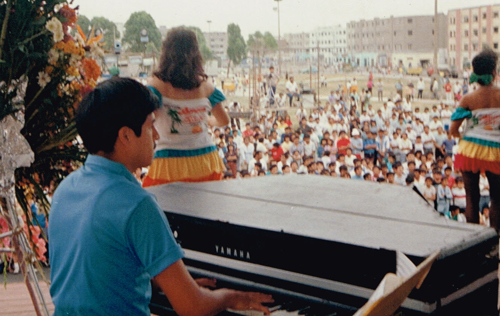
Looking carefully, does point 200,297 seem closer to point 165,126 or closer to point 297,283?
point 297,283

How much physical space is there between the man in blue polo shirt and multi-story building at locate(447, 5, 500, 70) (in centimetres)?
3805

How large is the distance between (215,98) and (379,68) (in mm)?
41097

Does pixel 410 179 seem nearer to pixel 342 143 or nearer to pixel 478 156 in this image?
pixel 342 143

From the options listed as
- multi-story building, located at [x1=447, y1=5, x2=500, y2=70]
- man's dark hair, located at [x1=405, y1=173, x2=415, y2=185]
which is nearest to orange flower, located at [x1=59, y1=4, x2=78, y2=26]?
man's dark hair, located at [x1=405, y1=173, x2=415, y2=185]

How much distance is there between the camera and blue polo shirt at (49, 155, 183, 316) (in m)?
1.35

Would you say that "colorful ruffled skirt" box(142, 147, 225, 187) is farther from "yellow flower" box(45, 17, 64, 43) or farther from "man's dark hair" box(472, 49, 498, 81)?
"man's dark hair" box(472, 49, 498, 81)

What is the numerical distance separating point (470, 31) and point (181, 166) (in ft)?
137

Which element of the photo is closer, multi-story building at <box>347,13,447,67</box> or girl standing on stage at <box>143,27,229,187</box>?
girl standing on stage at <box>143,27,229,187</box>

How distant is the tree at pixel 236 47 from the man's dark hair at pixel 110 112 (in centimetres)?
3255

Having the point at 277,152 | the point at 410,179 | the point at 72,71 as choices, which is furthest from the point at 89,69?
the point at 277,152

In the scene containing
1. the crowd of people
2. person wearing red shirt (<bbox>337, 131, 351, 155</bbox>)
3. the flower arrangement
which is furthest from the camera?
person wearing red shirt (<bbox>337, 131, 351, 155</bbox>)

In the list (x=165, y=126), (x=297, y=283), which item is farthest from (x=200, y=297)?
(x=165, y=126)

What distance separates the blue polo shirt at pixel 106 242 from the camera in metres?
1.35

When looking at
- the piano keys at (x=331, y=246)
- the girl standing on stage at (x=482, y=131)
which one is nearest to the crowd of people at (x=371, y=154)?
the girl standing on stage at (x=482, y=131)
